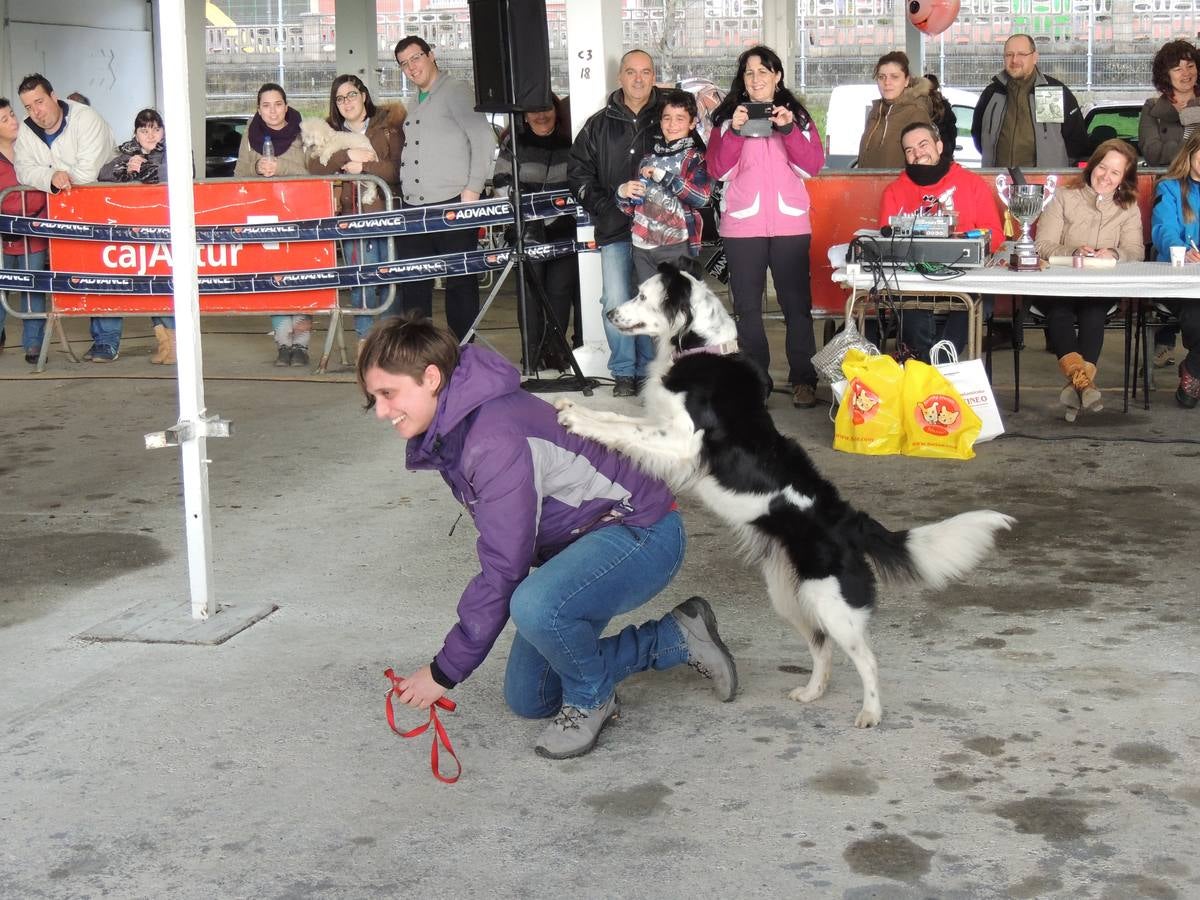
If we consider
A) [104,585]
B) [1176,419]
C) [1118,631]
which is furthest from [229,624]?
[1176,419]

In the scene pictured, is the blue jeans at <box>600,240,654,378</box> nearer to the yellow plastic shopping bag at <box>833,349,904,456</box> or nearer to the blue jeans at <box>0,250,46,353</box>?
the yellow plastic shopping bag at <box>833,349,904,456</box>

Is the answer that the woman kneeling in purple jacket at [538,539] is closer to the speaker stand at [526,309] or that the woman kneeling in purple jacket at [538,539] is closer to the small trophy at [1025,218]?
the small trophy at [1025,218]

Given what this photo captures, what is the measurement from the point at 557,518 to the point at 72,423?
4.90m

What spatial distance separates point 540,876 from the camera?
2.87 meters

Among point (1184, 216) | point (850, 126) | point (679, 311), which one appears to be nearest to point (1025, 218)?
point (1184, 216)

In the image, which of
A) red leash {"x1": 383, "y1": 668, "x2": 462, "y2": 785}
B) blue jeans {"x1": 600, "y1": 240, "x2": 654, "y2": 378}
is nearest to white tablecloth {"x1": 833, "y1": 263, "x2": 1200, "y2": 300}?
blue jeans {"x1": 600, "y1": 240, "x2": 654, "y2": 378}

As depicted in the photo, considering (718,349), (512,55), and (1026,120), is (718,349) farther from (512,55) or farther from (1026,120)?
(1026,120)

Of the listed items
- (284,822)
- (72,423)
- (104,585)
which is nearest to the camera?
(284,822)

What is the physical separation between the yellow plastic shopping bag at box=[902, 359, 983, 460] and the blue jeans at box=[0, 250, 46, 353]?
574 centimetres

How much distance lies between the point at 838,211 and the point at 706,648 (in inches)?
A: 195

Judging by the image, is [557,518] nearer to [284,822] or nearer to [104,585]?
[284,822]

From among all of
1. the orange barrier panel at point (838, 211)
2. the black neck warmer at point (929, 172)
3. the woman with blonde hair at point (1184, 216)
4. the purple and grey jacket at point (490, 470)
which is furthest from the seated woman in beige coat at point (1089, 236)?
the purple and grey jacket at point (490, 470)

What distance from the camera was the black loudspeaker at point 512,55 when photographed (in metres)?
7.69

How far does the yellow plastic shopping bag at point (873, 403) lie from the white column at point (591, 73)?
2.05 m
